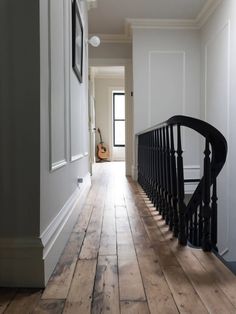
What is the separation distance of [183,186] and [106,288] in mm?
808

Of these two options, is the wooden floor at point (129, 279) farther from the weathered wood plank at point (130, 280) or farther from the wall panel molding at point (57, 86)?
the wall panel molding at point (57, 86)

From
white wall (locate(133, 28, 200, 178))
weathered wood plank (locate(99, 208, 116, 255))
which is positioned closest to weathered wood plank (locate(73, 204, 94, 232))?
weathered wood plank (locate(99, 208, 116, 255))

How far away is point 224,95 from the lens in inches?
163

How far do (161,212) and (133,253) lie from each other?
35.4 inches

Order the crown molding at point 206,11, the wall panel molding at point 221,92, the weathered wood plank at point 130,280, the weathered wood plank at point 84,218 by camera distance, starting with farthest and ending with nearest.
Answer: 1. the crown molding at point 206,11
2. the wall panel molding at point 221,92
3. the weathered wood plank at point 84,218
4. the weathered wood plank at point 130,280

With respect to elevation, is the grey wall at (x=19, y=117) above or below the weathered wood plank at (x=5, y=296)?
above

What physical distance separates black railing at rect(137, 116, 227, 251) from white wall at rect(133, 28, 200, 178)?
103 inches

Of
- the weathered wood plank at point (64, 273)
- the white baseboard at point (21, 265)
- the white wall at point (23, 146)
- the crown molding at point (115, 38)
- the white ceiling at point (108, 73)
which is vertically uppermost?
the white ceiling at point (108, 73)

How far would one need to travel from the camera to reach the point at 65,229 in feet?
5.82

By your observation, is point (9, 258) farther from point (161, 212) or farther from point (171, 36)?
point (171, 36)

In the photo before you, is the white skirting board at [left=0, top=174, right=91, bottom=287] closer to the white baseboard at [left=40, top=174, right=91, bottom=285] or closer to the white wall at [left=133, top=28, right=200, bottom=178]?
the white baseboard at [left=40, top=174, right=91, bottom=285]

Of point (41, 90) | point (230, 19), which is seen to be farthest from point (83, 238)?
point (230, 19)

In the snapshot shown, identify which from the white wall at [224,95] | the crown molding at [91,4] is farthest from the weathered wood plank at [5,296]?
the crown molding at [91,4]

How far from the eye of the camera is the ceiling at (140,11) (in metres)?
4.41
